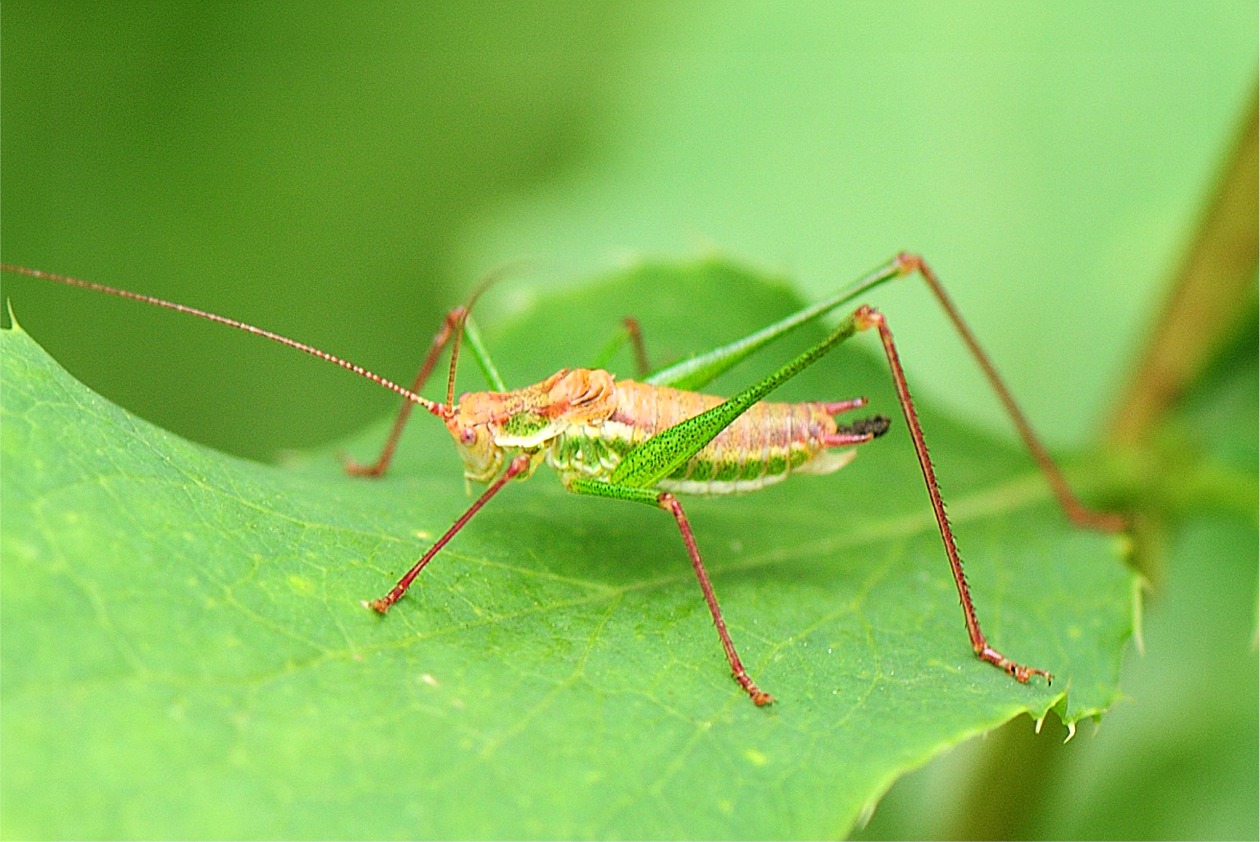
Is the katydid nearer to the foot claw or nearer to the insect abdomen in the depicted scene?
the insect abdomen

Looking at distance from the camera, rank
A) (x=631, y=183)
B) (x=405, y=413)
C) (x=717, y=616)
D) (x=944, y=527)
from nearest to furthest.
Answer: (x=717, y=616), (x=944, y=527), (x=405, y=413), (x=631, y=183)

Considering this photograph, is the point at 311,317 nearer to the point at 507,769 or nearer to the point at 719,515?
the point at 719,515

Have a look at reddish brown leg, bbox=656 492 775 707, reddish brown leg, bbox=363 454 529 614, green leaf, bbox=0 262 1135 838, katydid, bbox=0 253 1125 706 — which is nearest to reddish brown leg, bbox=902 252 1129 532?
katydid, bbox=0 253 1125 706

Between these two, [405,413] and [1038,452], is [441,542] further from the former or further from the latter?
[1038,452]

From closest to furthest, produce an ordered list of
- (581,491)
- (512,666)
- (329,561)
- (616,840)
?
(616,840)
(512,666)
(329,561)
(581,491)

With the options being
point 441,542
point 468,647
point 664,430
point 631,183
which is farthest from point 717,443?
point 631,183

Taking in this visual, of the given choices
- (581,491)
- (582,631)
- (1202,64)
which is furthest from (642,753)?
(1202,64)
